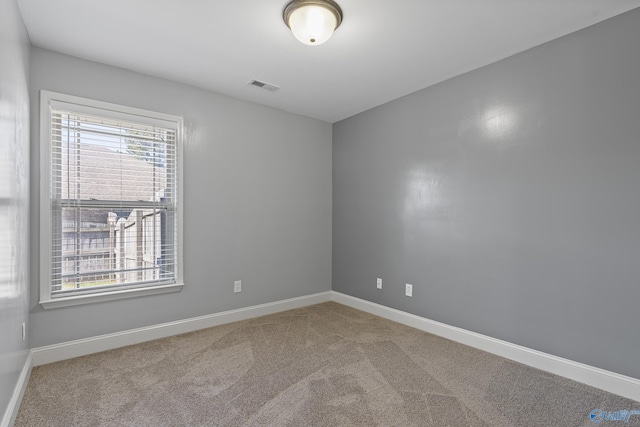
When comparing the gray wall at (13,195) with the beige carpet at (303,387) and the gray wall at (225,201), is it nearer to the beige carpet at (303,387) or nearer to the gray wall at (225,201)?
the gray wall at (225,201)

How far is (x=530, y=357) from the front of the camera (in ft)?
8.20

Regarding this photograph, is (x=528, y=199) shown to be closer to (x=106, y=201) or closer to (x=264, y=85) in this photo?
(x=264, y=85)

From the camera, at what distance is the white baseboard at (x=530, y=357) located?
209cm

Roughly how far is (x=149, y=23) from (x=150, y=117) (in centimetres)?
96

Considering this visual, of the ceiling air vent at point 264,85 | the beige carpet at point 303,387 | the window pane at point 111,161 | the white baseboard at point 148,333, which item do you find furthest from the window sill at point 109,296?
the ceiling air vent at point 264,85

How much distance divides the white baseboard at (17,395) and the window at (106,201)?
43 cm

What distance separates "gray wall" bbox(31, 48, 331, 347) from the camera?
8.65 feet

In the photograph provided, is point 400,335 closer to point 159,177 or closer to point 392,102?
point 392,102

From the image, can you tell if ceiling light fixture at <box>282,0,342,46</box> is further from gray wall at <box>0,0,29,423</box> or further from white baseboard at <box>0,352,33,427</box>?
white baseboard at <box>0,352,33,427</box>

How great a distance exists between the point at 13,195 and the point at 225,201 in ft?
5.83

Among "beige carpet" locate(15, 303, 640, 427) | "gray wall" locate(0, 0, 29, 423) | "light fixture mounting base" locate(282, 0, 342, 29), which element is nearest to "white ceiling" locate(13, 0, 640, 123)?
"light fixture mounting base" locate(282, 0, 342, 29)

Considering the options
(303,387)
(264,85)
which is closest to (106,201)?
(264,85)

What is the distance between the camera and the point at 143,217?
301 centimetres

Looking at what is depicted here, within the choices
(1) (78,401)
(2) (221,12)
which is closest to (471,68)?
(2) (221,12)
